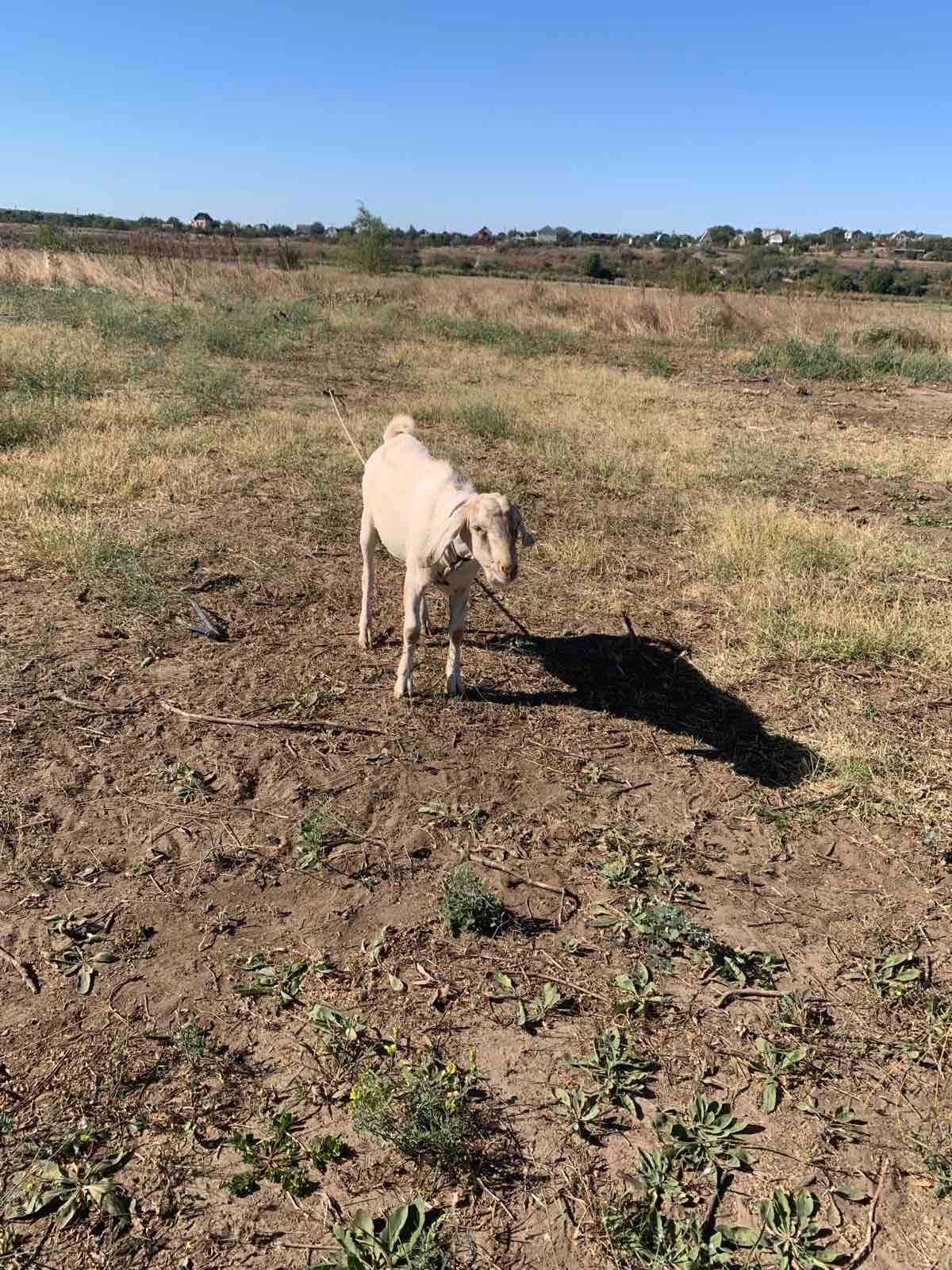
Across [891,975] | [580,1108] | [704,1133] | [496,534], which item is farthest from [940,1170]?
[496,534]

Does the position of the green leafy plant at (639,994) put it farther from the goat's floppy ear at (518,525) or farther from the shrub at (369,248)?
the shrub at (369,248)

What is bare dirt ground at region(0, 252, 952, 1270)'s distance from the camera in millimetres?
2332

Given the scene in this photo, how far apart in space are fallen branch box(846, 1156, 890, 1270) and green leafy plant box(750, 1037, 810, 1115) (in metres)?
0.34

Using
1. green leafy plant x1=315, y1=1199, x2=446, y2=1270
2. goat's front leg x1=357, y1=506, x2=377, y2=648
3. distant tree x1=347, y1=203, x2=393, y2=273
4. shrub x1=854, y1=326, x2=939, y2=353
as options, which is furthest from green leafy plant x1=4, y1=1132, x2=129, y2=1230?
distant tree x1=347, y1=203, x2=393, y2=273

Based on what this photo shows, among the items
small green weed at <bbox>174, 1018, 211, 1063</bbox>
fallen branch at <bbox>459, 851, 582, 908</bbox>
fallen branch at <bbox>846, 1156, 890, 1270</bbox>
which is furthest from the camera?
fallen branch at <bbox>459, 851, 582, 908</bbox>

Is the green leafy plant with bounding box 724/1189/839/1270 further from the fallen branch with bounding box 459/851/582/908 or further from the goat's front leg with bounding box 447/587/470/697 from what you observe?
the goat's front leg with bounding box 447/587/470/697

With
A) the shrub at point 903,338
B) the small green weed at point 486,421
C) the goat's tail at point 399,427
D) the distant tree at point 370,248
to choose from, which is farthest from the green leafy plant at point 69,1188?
the distant tree at point 370,248

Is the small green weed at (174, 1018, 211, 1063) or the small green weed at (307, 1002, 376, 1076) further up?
the small green weed at (174, 1018, 211, 1063)

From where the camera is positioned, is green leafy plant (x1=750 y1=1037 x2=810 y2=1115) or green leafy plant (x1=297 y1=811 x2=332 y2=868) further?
green leafy plant (x1=297 y1=811 x2=332 y2=868)

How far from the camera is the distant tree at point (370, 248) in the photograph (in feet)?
105

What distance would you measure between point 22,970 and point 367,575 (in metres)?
3.07

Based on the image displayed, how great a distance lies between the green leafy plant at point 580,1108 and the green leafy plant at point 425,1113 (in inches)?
11.0

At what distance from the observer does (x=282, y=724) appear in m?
4.48

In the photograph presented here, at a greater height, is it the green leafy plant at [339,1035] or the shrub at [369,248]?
the shrub at [369,248]
